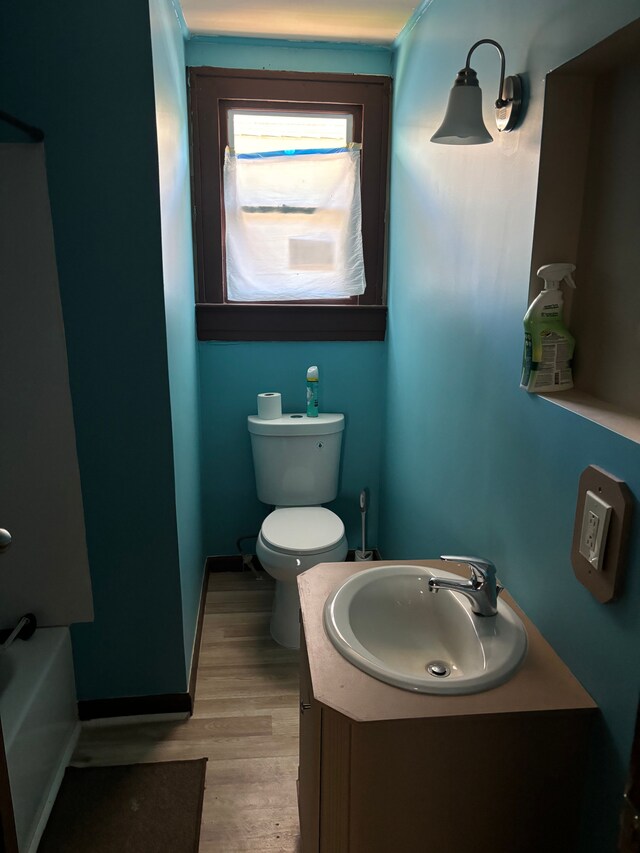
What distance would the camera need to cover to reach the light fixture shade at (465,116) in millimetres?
1261

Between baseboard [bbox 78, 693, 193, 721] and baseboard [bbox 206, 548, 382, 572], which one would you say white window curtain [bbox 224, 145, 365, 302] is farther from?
baseboard [bbox 78, 693, 193, 721]

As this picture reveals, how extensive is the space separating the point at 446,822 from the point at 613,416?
77 centimetres

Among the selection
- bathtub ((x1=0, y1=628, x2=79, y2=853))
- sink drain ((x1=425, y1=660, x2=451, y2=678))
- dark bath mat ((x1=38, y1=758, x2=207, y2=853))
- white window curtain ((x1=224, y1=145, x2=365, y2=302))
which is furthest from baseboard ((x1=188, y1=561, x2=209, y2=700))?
white window curtain ((x1=224, y1=145, x2=365, y2=302))

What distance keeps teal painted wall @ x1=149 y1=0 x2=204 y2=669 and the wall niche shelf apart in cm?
104

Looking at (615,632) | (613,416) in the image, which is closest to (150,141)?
(613,416)

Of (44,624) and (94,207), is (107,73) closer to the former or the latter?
(94,207)

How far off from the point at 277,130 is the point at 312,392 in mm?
1108

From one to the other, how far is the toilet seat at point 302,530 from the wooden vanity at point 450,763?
109cm

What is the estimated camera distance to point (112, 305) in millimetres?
1677

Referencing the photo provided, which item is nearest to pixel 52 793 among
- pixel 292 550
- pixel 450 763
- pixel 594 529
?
pixel 292 550

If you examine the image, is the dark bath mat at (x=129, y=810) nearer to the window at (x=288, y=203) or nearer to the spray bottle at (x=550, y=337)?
the spray bottle at (x=550, y=337)

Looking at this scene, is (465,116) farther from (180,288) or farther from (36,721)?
(36,721)

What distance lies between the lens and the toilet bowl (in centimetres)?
219

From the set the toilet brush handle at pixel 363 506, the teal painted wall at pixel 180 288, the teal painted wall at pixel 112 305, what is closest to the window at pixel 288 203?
the teal painted wall at pixel 180 288
